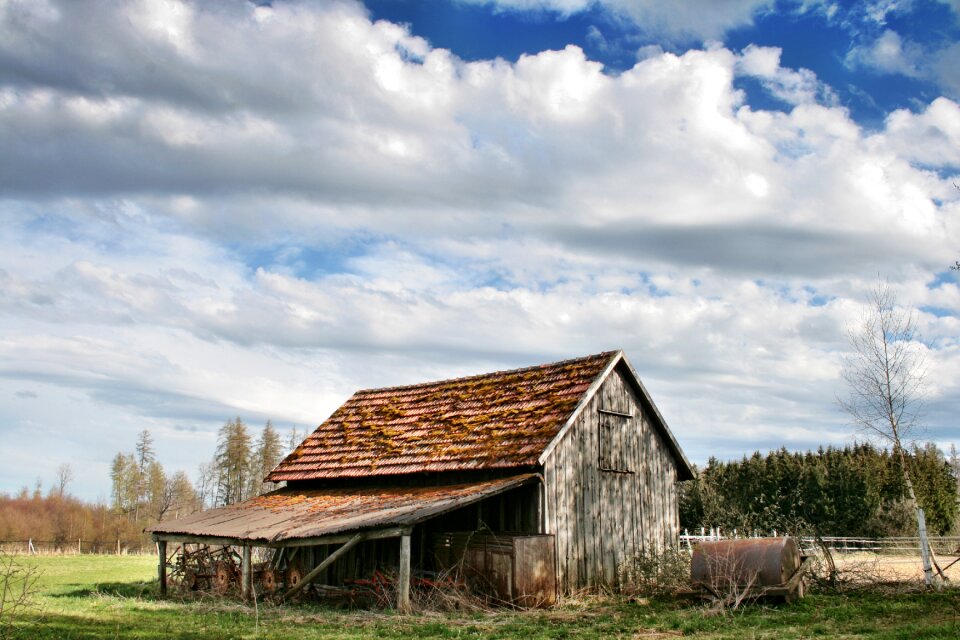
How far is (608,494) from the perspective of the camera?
22219 millimetres

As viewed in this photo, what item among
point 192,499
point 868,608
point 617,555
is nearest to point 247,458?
point 192,499

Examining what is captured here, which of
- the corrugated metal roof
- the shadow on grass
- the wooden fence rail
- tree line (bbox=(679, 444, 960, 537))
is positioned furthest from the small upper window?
the wooden fence rail

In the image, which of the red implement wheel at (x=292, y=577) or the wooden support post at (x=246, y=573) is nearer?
the wooden support post at (x=246, y=573)

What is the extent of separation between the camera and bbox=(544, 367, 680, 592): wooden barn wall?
20625mm

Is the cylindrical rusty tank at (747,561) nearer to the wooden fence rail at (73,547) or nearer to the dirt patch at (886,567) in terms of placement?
the dirt patch at (886,567)

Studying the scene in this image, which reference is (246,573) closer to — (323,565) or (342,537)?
(323,565)

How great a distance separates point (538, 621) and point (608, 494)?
22.0 ft

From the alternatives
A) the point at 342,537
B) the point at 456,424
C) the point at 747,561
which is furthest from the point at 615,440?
the point at 342,537

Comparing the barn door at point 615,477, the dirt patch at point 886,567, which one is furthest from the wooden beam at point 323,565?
the dirt patch at point 886,567

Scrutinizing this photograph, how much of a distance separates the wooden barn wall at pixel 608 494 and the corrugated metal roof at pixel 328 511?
1.48 meters

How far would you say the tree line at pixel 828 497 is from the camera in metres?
46.9

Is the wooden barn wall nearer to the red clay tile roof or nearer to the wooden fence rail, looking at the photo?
the red clay tile roof

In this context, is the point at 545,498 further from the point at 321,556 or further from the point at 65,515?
the point at 65,515

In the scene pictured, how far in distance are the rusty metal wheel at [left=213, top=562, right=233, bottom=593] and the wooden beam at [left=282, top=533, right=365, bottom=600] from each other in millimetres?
3075
